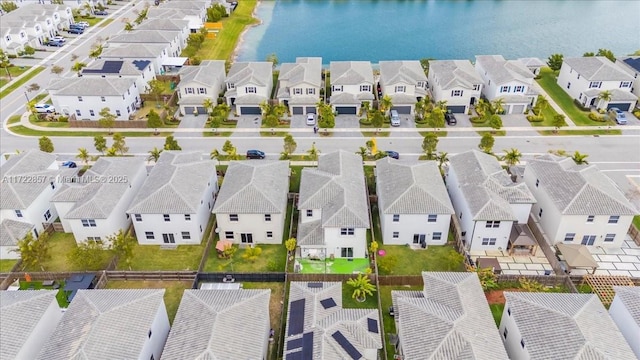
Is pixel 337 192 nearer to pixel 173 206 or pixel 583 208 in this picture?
pixel 173 206

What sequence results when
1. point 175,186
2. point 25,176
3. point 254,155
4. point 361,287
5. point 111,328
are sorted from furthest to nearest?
point 254,155, point 25,176, point 175,186, point 361,287, point 111,328

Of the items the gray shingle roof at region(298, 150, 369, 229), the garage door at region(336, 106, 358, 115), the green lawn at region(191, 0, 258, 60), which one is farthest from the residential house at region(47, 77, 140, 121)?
the gray shingle roof at region(298, 150, 369, 229)

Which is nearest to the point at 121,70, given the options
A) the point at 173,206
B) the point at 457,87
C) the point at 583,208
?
the point at 173,206

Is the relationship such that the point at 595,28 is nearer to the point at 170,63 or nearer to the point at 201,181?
the point at 170,63

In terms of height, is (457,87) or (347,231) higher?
(457,87)

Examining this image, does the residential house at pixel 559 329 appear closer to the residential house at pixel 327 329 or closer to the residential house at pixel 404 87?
the residential house at pixel 327 329

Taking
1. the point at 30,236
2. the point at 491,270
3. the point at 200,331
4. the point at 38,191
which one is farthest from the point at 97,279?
the point at 491,270
